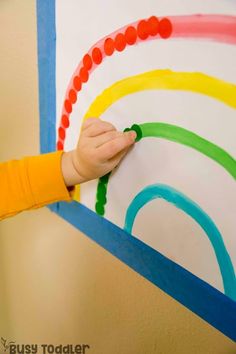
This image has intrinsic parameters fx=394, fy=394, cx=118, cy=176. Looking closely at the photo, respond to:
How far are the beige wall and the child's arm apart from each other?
10 cm

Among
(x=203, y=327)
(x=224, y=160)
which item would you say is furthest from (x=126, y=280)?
(x=224, y=160)

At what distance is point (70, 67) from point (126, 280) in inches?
10.3

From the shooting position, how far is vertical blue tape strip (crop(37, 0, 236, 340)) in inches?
14.2

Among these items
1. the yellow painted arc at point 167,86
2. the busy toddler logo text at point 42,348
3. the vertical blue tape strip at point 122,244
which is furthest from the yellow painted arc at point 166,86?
the busy toddler logo text at point 42,348

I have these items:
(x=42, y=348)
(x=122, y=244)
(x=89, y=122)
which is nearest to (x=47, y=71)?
(x=89, y=122)

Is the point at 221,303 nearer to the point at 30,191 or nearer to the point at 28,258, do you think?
the point at 30,191

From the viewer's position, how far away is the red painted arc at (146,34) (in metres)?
0.28

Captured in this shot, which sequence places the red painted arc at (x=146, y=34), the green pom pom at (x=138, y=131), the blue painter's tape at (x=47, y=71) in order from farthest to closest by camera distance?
the blue painter's tape at (x=47, y=71), the green pom pom at (x=138, y=131), the red painted arc at (x=146, y=34)

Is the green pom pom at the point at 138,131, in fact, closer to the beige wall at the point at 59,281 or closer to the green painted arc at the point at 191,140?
the green painted arc at the point at 191,140

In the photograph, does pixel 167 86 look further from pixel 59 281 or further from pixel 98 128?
pixel 59 281

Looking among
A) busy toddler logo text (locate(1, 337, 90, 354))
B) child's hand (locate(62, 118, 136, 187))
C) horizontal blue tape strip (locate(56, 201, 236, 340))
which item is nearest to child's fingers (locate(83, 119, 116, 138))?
child's hand (locate(62, 118, 136, 187))

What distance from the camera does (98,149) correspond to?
398mm

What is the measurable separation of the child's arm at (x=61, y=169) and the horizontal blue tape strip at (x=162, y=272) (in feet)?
0.18

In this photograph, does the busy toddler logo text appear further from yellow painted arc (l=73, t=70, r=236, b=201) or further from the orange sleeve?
yellow painted arc (l=73, t=70, r=236, b=201)
